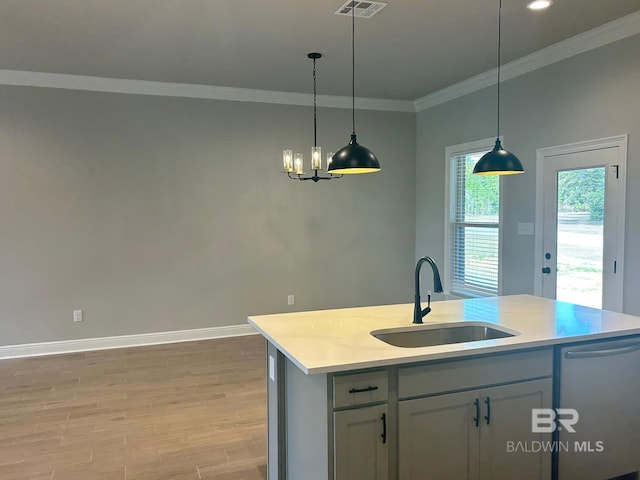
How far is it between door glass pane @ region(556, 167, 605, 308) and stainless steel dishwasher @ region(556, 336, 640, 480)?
1722 mm

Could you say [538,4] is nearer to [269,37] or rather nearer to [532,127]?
[532,127]

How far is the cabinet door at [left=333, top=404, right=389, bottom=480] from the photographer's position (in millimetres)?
1899

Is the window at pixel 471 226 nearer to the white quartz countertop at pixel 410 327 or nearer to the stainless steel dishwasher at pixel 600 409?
the white quartz countertop at pixel 410 327

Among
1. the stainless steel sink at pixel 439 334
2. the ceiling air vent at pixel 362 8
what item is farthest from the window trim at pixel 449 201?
the stainless steel sink at pixel 439 334

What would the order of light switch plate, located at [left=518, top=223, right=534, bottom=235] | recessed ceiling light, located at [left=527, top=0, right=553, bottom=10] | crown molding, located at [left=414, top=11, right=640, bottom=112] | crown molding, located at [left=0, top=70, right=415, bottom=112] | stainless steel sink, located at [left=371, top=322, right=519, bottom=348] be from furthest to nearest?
crown molding, located at [left=0, top=70, right=415, bottom=112]
light switch plate, located at [left=518, top=223, right=534, bottom=235]
crown molding, located at [left=414, top=11, right=640, bottom=112]
recessed ceiling light, located at [left=527, top=0, right=553, bottom=10]
stainless steel sink, located at [left=371, top=322, right=519, bottom=348]

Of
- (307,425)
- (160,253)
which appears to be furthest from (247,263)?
(307,425)

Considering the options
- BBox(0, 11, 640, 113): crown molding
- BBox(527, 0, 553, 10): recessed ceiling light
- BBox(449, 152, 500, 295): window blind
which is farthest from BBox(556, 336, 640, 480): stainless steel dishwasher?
BBox(449, 152, 500, 295): window blind

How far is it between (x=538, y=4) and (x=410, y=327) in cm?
249

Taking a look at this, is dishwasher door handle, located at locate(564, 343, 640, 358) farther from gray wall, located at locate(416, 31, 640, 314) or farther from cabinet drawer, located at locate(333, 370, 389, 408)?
gray wall, located at locate(416, 31, 640, 314)

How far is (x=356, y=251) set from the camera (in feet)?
20.8

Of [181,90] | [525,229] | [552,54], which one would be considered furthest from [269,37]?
[525,229]

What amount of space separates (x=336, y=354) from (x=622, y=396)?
159 cm

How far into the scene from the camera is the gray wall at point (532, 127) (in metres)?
3.79

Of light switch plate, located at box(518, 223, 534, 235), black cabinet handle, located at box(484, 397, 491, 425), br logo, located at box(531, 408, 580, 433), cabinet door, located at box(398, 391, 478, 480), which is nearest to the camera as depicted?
cabinet door, located at box(398, 391, 478, 480)
